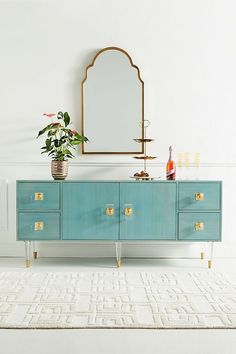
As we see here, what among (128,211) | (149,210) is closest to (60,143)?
(128,211)

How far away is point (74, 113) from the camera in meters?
4.27

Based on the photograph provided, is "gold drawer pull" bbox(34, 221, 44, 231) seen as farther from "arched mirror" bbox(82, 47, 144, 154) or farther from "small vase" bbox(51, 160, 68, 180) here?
"arched mirror" bbox(82, 47, 144, 154)

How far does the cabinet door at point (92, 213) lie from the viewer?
380cm

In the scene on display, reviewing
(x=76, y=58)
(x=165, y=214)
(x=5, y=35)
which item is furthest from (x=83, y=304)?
(x=5, y=35)

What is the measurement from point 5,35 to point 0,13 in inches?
8.1

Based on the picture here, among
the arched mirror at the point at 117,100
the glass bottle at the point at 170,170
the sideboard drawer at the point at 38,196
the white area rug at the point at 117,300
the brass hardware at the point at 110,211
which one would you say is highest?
the arched mirror at the point at 117,100

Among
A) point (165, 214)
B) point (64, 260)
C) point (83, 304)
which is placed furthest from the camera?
point (64, 260)

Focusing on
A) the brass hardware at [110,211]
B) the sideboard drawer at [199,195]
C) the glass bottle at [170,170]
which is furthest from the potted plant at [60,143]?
the sideboard drawer at [199,195]

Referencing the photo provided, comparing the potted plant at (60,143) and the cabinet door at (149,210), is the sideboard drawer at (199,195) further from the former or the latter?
the potted plant at (60,143)

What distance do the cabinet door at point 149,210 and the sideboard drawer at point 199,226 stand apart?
0.27ft

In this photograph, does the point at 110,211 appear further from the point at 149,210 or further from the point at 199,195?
the point at 199,195

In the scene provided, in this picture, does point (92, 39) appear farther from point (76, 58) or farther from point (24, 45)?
point (24, 45)

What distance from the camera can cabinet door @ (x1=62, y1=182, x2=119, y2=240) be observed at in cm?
380

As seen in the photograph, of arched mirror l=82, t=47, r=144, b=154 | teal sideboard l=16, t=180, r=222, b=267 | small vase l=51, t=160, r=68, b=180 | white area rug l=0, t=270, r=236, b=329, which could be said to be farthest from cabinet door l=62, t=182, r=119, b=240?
arched mirror l=82, t=47, r=144, b=154
